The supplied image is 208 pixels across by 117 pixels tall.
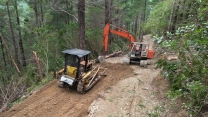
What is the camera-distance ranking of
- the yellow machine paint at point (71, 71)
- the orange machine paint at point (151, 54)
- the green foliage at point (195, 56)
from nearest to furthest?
1. the green foliage at point (195, 56)
2. the yellow machine paint at point (71, 71)
3. the orange machine paint at point (151, 54)

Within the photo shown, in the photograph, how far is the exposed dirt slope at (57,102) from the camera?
21.2 ft

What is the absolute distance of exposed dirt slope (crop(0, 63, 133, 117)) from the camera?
6.46 meters

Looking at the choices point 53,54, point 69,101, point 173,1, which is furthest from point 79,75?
point 173,1

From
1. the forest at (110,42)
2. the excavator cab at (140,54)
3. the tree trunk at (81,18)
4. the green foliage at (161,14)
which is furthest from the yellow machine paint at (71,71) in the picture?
the green foliage at (161,14)

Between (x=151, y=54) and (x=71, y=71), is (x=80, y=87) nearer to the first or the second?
(x=71, y=71)

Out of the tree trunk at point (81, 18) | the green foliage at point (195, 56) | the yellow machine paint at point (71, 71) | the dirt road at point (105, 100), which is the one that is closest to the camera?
the green foliage at point (195, 56)

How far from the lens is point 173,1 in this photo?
42.4 feet

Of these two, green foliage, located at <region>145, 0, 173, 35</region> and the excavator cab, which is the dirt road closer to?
the excavator cab

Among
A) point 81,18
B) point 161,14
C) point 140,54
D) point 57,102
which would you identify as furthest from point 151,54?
point 57,102

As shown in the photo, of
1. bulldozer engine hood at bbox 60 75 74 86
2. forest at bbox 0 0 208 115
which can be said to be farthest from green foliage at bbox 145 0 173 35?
bulldozer engine hood at bbox 60 75 74 86

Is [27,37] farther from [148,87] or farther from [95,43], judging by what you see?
[148,87]

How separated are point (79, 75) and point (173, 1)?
951 cm

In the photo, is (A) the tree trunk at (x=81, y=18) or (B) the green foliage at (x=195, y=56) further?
(A) the tree trunk at (x=81, y=18)

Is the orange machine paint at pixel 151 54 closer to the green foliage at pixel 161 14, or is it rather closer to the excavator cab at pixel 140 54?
the excavator cab at pixel 140 54
